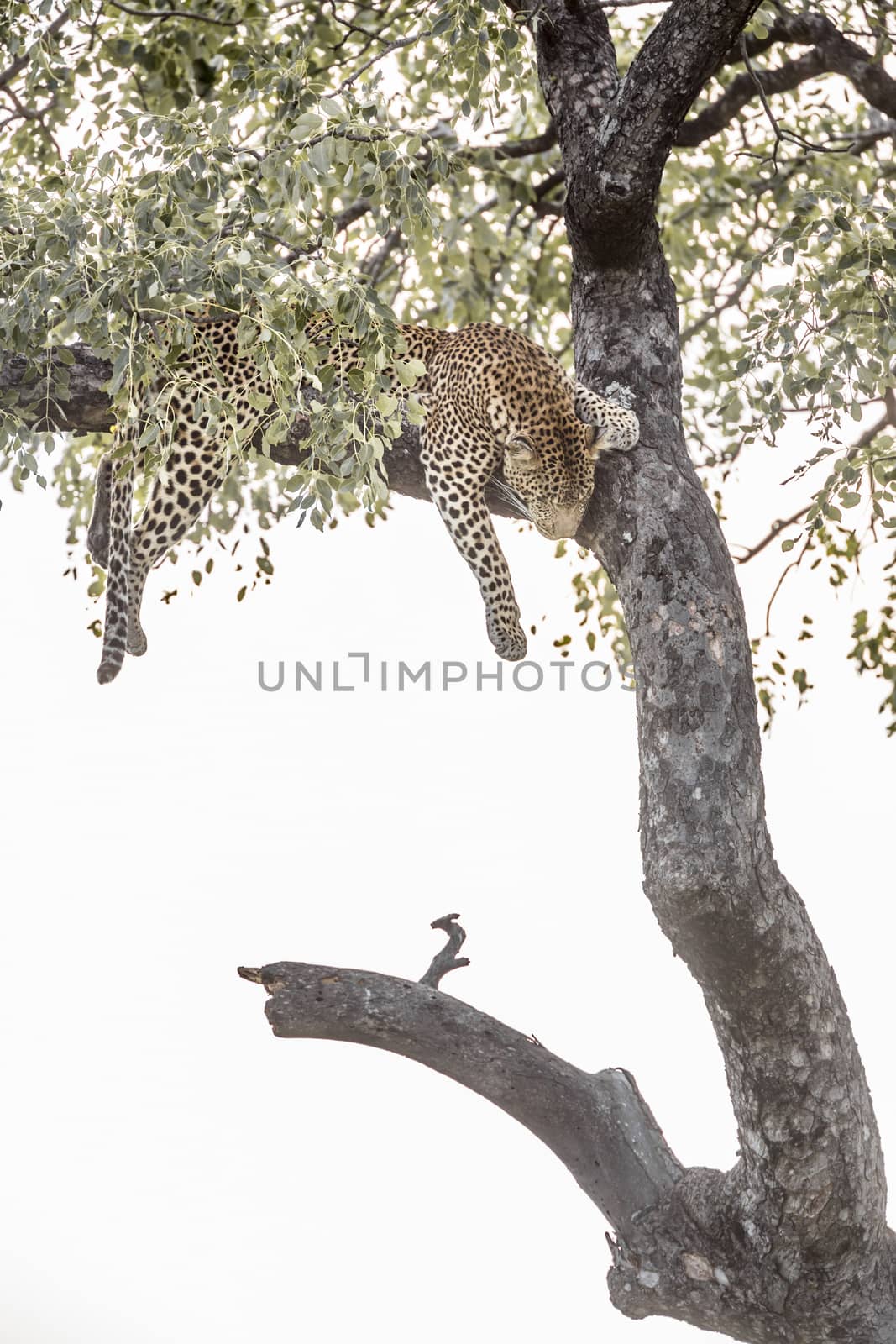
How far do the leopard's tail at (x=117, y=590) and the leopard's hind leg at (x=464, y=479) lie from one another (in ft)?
3.48

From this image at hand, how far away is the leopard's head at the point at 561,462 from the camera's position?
4832 millimetres

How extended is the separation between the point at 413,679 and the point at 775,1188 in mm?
4715

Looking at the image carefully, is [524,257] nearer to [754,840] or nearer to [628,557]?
[628,557]

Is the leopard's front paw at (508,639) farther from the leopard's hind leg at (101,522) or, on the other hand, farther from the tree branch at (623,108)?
the leopard's hind leg at (101,522)

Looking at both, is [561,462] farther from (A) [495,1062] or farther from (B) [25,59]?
(B) [25,59]

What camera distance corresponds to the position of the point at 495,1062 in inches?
182

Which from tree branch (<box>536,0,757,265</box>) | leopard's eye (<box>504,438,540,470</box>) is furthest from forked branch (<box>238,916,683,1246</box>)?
tree branch (<box>536,0,757,265</box>)

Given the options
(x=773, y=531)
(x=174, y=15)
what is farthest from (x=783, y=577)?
(x=174, y=15)

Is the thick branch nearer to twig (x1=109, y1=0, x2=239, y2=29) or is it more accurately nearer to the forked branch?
the forked branch

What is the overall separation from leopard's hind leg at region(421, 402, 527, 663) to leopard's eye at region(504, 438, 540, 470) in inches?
2.9

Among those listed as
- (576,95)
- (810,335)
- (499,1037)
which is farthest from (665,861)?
(576,95)

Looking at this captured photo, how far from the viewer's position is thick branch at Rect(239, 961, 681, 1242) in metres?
4.51

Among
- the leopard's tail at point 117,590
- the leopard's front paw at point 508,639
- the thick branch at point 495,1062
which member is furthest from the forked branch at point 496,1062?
the leopard's tail at point 117,590

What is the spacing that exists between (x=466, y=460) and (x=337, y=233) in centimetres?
144
